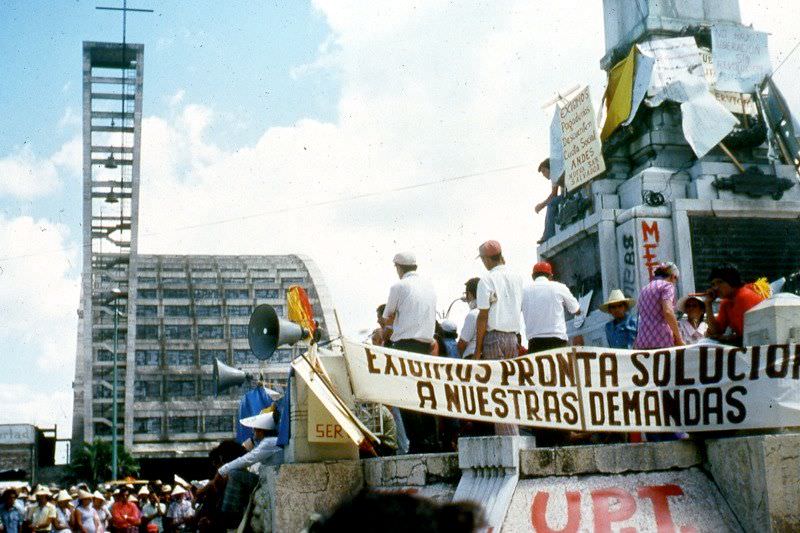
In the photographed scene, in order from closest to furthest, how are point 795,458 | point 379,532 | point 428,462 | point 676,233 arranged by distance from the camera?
point 379,532, point 795,458, point 428,462, point 676,233

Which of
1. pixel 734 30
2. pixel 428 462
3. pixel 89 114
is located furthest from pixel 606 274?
pixel 89 114

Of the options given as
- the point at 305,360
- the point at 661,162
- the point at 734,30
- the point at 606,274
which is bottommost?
the point at 305,360

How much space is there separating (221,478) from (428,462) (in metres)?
2.62

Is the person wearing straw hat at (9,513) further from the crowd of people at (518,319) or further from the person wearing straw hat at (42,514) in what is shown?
the crowd of people at (518,319)

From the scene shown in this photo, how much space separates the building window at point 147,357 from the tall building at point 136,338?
7cm

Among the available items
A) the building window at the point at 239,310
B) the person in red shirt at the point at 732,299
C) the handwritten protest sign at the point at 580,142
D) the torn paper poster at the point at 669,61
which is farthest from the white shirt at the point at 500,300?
the building window at the point at 239,310

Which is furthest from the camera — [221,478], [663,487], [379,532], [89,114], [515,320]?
[89,114]

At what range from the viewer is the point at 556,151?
15.1 meters

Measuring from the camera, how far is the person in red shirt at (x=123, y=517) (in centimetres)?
2123

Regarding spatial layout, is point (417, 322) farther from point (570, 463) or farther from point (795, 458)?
point (795, 458)

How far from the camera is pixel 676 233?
43.0 feet

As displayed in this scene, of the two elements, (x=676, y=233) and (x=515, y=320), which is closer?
(x=515, y=320)

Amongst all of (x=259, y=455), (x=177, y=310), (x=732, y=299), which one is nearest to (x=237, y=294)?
(x=177, y=310)

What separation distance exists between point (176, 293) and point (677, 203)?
69068mm
